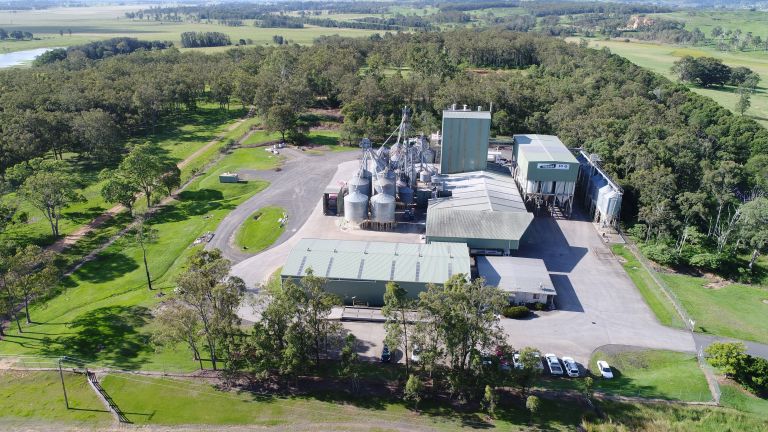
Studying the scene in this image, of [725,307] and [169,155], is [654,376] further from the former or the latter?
[169,155]

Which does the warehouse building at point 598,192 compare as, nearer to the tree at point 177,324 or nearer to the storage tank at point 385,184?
the storage tank at point 385,184

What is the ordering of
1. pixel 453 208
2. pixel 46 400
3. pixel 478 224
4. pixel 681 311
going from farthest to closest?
pixel 453 208
pixel 478 224
pixel 681 311
pixel 46 400

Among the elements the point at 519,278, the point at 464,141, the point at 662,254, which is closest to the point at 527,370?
the point at 519,278

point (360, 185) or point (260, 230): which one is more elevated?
point (360, 185)

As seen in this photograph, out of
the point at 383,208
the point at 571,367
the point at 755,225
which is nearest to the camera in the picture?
the point at 571,367

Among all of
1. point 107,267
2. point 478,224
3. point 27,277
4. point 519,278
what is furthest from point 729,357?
point 107,267

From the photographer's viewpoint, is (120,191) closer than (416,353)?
No

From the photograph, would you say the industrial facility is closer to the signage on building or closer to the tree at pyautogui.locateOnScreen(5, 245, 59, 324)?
the signage on building

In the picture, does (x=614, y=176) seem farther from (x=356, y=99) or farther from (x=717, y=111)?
(x=356, y=99)

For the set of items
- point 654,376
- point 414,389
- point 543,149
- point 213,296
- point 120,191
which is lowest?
point 654,376
